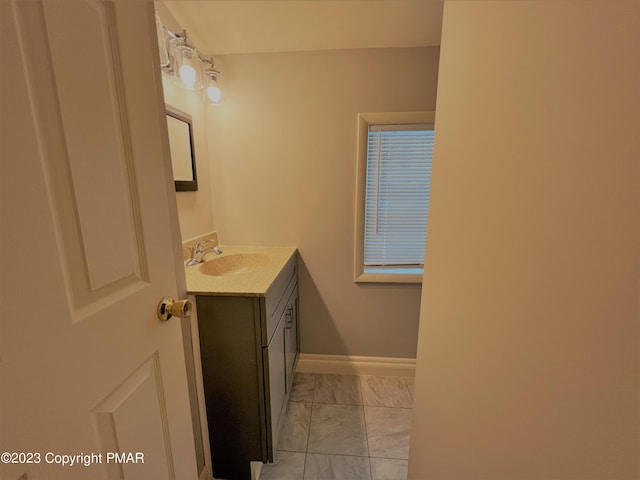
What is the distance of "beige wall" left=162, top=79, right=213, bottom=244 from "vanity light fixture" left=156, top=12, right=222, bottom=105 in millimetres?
64

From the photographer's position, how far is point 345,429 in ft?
5.05

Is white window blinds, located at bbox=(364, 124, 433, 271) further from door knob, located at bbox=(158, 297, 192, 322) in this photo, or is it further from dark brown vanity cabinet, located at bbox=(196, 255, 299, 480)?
door knob, located at bbox=(158, 297, 192, 322)

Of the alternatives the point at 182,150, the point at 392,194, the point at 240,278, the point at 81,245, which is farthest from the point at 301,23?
the point at 81,245

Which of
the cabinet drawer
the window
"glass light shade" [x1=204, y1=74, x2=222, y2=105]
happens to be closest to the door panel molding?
the cabinet drawer

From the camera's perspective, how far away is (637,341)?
270 mm

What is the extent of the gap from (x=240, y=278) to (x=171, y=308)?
1.85 feet

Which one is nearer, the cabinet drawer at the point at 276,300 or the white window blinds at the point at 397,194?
the cabinet drawer at the point at 276,300

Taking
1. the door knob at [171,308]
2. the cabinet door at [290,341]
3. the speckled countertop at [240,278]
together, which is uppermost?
the door knob at [171,308]

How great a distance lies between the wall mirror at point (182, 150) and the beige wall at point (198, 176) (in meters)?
0.04

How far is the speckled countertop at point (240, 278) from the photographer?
108cm

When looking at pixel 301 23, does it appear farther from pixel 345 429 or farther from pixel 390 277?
pixel 345 429

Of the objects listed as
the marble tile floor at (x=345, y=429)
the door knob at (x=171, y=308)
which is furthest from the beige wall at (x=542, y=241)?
the marble tile floor at (x=345, y=429)

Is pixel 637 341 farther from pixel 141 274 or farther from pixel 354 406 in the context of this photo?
pixel 354 406

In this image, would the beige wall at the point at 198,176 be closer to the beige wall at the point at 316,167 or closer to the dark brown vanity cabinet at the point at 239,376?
the beige wall at the point at 316,167
